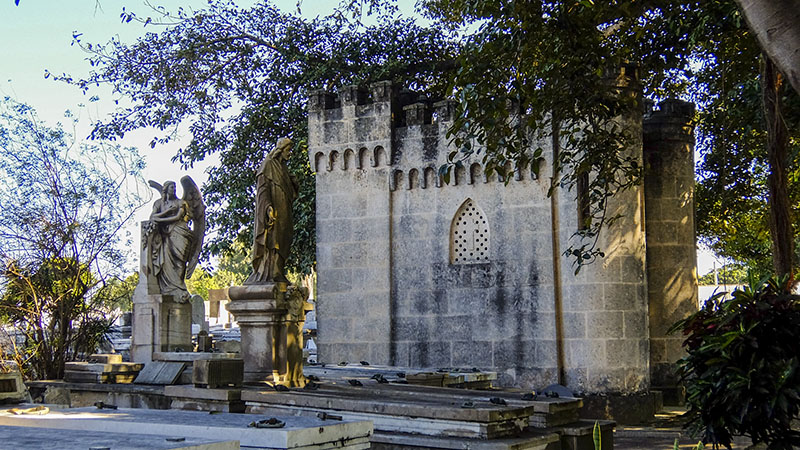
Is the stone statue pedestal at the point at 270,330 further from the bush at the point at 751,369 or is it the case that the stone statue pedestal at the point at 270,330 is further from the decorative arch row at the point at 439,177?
the decorative arch row at the point at 439,177

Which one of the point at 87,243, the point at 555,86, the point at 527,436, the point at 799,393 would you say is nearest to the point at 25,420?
the point at 527,436

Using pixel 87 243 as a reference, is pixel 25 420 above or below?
below

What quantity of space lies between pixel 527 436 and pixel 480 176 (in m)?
9.86

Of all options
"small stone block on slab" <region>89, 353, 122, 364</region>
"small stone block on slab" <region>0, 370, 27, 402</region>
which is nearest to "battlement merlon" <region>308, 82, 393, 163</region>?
"small stone block on slab" <region>89, 353, 122, 364</region>

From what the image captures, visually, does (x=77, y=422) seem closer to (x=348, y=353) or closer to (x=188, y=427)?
(x=188, y=427)

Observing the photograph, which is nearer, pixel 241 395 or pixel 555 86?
pixel 241 395

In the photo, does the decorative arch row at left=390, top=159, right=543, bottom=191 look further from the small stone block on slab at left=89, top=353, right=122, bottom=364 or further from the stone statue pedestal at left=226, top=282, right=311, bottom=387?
the small stone block on slab at left=89, top=353, right=122, bottom=364

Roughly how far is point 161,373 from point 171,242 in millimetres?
2439

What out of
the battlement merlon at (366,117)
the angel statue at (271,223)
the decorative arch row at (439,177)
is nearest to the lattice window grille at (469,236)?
the decorative arch row at (439,177)

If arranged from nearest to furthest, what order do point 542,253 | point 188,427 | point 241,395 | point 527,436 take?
point 188,427 < point 527,436 < point 241,395 < point 542,253

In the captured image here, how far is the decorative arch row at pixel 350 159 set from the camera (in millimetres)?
19547

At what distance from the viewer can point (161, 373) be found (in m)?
13.4

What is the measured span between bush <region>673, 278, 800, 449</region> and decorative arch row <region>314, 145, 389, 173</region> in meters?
12.3

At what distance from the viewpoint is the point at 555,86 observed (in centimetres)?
1173
